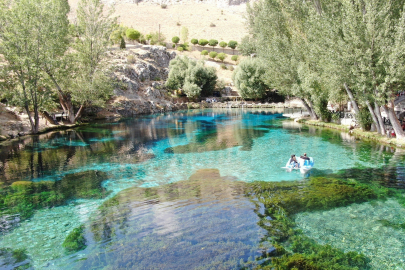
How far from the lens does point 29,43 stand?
33125 millimetres

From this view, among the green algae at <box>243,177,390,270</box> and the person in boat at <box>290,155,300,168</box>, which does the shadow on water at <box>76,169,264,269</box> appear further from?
the person in boat at <box>290,155,300,168</box>

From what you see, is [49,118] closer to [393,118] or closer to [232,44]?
[393,118]

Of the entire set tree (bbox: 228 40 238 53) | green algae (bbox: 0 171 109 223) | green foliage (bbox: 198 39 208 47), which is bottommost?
green algae (bbox: 0 171 109 223)

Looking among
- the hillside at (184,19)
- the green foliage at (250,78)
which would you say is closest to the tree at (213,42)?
the hillside at (184,19)

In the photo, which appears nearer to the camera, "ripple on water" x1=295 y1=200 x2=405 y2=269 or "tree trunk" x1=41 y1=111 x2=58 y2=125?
"ripple on water" x1=295 y1=200 x2=405 y2=269

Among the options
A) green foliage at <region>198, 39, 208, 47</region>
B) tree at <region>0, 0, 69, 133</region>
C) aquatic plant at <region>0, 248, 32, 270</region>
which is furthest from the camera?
green foliage at <region>198, 39, 208, 47</region>

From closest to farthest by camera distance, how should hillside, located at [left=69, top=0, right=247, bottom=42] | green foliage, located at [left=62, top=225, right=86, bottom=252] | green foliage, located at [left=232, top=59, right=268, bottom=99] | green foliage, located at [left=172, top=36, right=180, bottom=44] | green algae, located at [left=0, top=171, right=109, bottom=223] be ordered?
green foliage, located at [left=62, top=225, right=86, bottom=252] → green algae, located at [left=0, top=171, right=109, bottom=223] → green foliage, located at [left=232, top=59, right=268, bottom=99] → green foliage, located at [left=172, top=36, right=180, bottom=44] → hillside, located at [left=69, top=0, right=247, bottom=42]

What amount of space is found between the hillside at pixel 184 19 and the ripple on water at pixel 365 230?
110 metres

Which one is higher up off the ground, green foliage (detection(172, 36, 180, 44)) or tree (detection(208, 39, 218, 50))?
green foliage (detection(172, 36, 180, 44))

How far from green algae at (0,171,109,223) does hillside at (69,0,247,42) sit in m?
103

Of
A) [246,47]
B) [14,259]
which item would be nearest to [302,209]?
[14,259]

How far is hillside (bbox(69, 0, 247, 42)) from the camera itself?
120 m

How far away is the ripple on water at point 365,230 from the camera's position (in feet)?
32.1

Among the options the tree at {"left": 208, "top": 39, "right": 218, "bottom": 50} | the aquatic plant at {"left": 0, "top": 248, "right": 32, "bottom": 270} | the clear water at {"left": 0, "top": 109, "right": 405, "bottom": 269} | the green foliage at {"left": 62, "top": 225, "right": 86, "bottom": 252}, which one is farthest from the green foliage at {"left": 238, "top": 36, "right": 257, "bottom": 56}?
the aquatic plant at {"left": 0, "top": 248, "right": 32, "bottom": 270}
